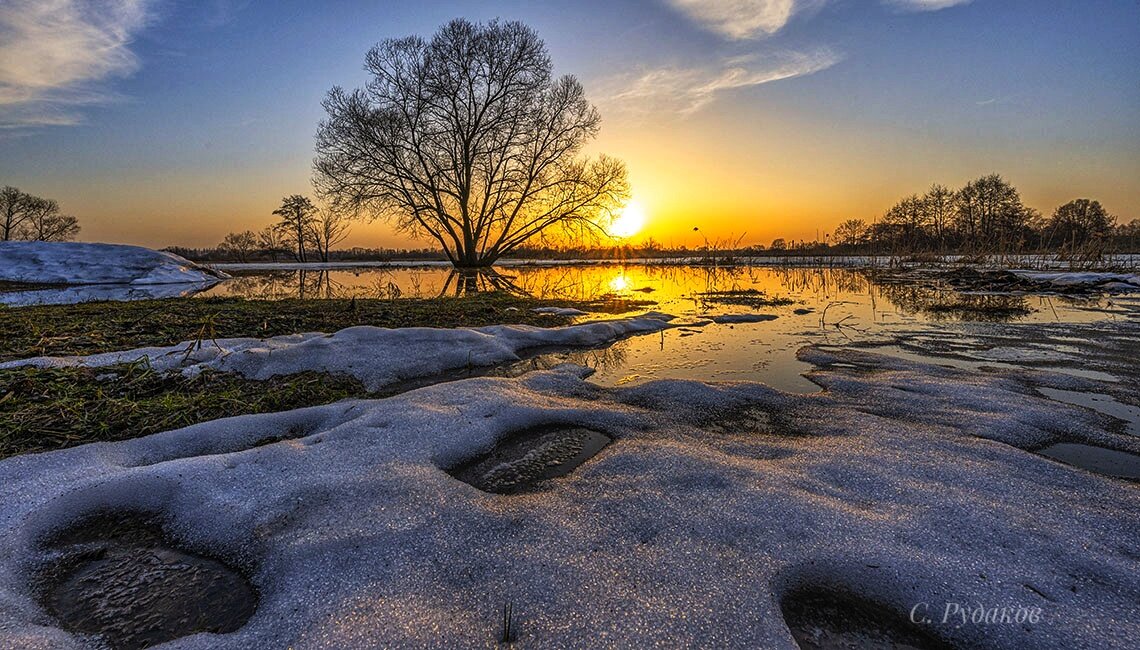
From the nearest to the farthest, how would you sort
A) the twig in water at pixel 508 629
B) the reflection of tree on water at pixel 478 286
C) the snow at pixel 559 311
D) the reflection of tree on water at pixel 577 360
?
the twig in water at pixel 508 629
the reflection of tree on water at pixel 577 360
the snow at pixel 559 311
the reflection of tree on water at pixel 478 286

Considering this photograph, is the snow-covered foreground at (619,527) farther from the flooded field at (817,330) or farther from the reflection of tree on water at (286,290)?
the reflection of tree on water at (286,290)

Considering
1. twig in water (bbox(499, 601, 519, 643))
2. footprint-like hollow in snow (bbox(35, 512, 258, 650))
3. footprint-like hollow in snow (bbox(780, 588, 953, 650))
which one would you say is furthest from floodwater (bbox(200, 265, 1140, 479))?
footprint-like hollow in snow (bbox(35, 512, 258, 650))

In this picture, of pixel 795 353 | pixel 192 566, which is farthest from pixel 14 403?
pixel 795 353

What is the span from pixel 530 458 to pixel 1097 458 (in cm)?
318

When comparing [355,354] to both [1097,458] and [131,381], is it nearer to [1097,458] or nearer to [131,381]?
[131,381]

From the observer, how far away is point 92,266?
15.6 meters

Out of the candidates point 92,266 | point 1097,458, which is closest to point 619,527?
point 1097,458

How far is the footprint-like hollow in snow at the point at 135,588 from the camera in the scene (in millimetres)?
1314

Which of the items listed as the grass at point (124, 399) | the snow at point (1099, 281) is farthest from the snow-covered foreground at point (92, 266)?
the snow at point (1099, 281)

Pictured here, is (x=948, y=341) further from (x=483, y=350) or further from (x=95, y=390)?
(x=95, y=390)

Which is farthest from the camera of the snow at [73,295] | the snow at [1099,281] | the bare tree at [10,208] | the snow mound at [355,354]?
the bare tree at [10,208]

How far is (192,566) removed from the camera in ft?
5.24

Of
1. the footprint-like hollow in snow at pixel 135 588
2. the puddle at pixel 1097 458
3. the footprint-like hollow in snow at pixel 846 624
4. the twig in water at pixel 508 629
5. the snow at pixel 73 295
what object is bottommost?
the footprint-like hollow in snow at pixel 846 624

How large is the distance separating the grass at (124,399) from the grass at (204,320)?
1.91ft
